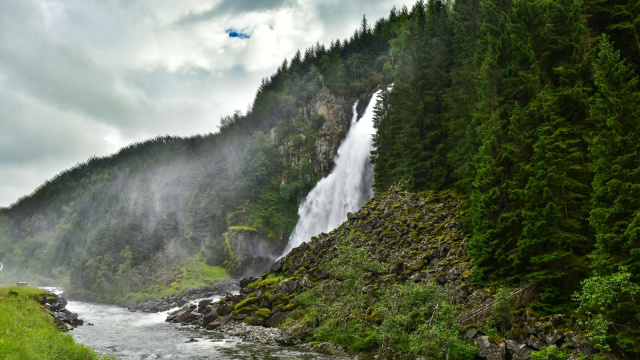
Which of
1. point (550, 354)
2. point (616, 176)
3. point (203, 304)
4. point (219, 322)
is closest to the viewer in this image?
point (550, 354)

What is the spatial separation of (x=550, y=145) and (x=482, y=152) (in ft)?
18.4

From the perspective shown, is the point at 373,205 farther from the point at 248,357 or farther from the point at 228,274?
the point at 228,274

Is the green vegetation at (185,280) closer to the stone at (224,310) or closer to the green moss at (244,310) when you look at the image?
the stone at (224,310)

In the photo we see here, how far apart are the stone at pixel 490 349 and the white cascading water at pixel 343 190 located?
39.8 meters

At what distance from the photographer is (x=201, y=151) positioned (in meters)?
125

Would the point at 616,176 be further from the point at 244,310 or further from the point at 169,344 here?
the point at 244,310

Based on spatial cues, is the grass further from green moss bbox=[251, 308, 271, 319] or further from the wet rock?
green moss bbox=[251, 308, 271, 319]

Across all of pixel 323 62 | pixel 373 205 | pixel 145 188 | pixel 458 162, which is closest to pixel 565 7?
pixel 458 162

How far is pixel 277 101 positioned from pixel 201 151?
37633 millimetres

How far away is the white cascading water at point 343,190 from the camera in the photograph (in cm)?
6188

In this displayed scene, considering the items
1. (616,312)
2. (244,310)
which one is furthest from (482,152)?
(244,310)

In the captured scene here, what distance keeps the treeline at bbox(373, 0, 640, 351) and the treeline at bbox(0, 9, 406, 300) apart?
5107 centimetres

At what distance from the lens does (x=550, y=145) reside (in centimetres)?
2345

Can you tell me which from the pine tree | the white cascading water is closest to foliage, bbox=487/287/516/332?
the pine tree
